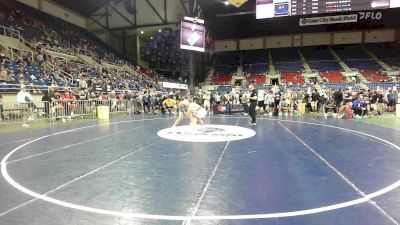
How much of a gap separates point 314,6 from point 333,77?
75.0ft

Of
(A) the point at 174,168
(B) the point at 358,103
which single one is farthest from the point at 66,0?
(A) the point at 174,168

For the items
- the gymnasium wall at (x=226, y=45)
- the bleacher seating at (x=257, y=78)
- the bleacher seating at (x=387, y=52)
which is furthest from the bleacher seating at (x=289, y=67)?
the bleacher seating at (x=387, y=52)

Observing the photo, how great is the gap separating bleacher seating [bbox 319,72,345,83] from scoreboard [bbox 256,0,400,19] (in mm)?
20993

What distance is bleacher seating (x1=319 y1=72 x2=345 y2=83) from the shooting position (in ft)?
120

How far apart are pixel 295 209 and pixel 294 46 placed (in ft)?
143

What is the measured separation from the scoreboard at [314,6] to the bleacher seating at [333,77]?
21.0 metres

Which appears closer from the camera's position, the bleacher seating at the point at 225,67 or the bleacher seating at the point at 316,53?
the bleacher seating at the point at 225,67

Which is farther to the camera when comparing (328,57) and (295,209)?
(328,57)

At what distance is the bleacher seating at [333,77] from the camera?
3650 centimetres

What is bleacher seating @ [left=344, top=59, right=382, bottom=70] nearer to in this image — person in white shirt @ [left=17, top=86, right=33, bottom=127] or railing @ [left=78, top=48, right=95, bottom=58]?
railing @ [left=78, top=48, right=95, bottom=58]

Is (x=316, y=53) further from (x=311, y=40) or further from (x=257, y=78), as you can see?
(x=257, y=78)

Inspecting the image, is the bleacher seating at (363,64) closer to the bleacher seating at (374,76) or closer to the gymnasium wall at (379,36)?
the bleacher seating at (374,76)

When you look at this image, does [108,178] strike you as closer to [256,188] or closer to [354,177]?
[256,188]

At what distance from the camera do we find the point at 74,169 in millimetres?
5070
